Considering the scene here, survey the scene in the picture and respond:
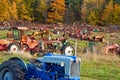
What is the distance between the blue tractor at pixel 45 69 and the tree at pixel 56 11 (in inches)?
3523

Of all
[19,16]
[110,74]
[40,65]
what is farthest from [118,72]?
[19,16]

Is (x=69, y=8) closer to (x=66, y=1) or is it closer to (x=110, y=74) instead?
(x=66, y=1)

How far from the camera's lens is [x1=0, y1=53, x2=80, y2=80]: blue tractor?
14000 mm

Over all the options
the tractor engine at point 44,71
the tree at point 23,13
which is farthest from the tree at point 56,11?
the tractor engine at point 44,71

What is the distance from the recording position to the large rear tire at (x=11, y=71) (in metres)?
14.5

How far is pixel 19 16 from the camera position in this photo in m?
106

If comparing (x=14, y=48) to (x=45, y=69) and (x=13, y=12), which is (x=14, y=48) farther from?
(x=13, y=12)

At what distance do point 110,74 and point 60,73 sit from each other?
7.38 m

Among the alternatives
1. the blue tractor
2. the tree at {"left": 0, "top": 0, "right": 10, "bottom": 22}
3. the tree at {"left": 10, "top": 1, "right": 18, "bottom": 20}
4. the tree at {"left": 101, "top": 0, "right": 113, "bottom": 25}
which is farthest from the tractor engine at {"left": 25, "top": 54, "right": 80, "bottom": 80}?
the tree at {"left": 10, "top": 1, "right": 18, "bottom": 20}

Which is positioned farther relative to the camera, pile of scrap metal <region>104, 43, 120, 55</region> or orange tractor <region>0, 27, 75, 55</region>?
pile of scrap metal <region>104, 43, 120, 55</region>

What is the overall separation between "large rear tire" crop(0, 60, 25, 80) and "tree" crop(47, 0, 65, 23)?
89.1 metres

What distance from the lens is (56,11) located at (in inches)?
4188

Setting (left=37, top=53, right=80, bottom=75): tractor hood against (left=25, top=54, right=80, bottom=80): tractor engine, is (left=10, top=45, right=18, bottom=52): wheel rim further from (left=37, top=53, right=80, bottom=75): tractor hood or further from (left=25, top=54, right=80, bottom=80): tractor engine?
(left=37, top=53, right=80, bottom=75): tractor hood

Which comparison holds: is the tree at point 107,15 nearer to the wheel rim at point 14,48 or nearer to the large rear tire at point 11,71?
the wheel rim at point 14,48
